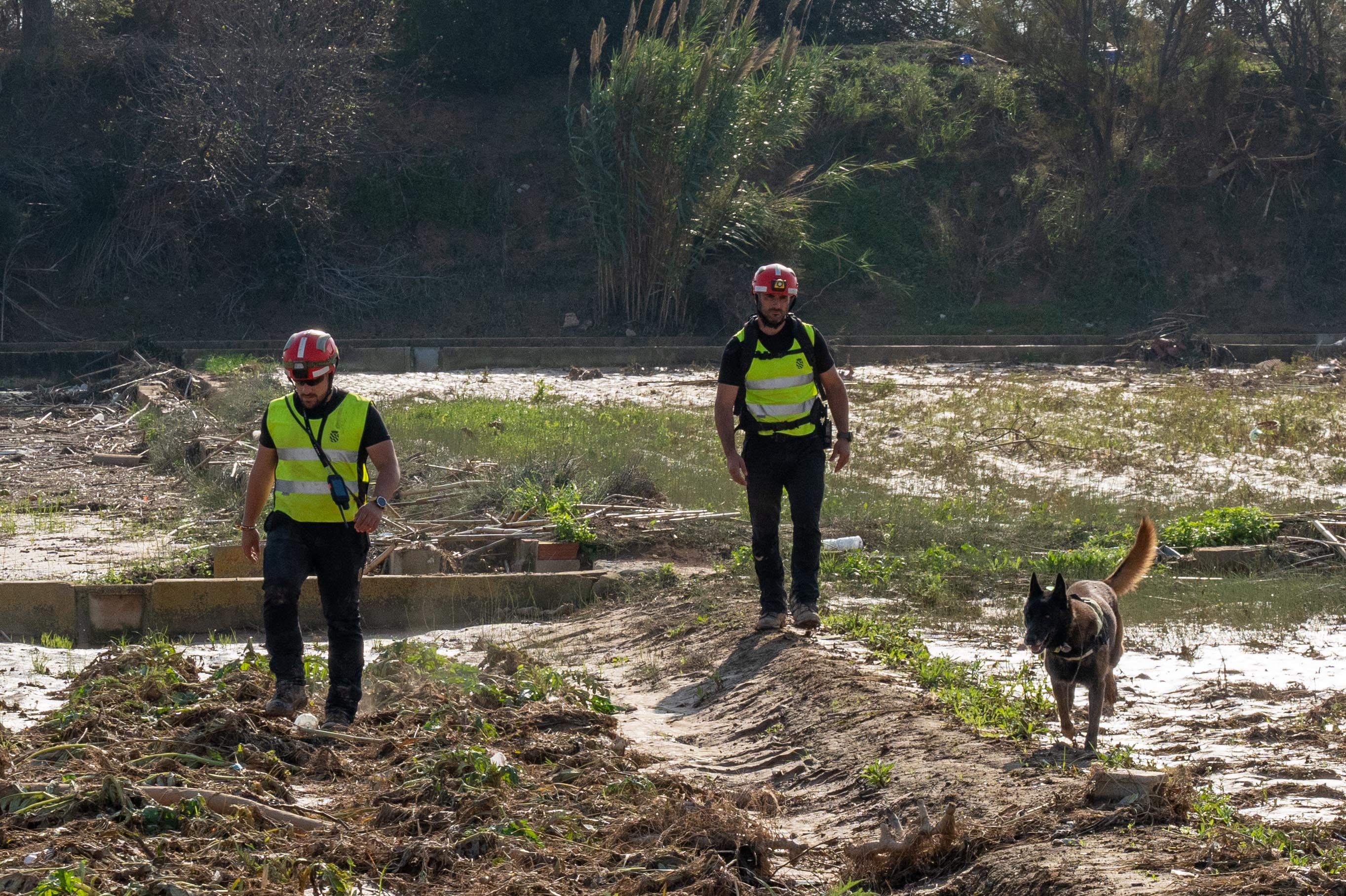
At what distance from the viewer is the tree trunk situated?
3341cm

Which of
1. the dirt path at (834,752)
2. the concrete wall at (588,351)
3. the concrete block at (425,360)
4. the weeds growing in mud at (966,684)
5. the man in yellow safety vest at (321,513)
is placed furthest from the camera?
the concrete block at (425,360)

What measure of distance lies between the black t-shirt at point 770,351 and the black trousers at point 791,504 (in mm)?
365

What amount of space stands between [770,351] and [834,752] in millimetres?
2413

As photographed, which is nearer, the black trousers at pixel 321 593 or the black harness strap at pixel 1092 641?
the black harness strap at pixel 1092 641

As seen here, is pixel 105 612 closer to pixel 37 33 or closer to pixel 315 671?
pixel 315 671

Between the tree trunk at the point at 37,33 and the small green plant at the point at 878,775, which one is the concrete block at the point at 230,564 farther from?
the tree trunk at the point at 37,33

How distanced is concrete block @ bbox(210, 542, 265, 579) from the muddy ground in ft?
9.19

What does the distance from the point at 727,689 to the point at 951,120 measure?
30843mm

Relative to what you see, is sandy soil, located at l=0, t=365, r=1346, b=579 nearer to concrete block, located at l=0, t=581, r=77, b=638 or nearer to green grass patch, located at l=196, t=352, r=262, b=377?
concrete block, located at l=0, t=581, r=77, b=638

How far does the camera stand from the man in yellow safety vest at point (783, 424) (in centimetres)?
755

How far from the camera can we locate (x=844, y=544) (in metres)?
10.4

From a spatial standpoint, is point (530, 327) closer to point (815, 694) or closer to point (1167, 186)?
point (1167, 186)

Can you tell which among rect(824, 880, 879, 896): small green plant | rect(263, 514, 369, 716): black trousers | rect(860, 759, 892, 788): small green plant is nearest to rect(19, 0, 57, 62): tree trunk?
rect(263, 514, 369, 716): black trousers

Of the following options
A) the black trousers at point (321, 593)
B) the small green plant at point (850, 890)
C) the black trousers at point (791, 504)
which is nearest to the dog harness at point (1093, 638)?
the small green plant at point (850, 890)
